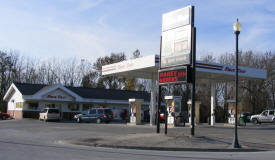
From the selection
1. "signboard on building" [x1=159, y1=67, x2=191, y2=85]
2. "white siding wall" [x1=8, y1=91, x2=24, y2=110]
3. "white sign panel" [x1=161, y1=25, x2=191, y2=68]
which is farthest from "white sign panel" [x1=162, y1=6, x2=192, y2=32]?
"white siding wall" [x1=8, y1=91, x2=24, y2=110]

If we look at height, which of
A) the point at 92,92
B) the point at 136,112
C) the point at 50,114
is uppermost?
the point at 92,92

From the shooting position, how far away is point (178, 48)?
19.1 m

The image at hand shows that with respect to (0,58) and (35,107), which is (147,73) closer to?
(35,107)

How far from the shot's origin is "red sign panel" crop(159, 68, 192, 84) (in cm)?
1801

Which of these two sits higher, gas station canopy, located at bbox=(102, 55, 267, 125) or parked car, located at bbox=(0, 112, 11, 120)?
gas station canopy, located at bbox=(102, 55, 267, 125)

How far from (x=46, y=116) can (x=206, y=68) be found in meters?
19.6

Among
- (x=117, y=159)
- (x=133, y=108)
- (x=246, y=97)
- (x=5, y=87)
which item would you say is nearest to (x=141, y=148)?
(x=117, y=159)

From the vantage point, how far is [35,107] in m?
45.8

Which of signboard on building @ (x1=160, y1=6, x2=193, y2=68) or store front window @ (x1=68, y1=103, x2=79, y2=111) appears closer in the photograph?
signboard on building @ (x1=160, y1=6, x2=193, y2=68)

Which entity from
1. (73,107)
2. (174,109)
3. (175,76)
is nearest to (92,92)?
(73,107)

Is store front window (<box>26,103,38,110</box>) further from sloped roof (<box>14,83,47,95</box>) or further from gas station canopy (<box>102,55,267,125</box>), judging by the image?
gas station canopy (<box>102,55,267,125</box>)

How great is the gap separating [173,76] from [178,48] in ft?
5.42

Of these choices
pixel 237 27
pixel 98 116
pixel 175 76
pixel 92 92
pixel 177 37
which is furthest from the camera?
pixel 92 92

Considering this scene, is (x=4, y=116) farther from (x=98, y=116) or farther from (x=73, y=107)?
(x=98, y=116)
